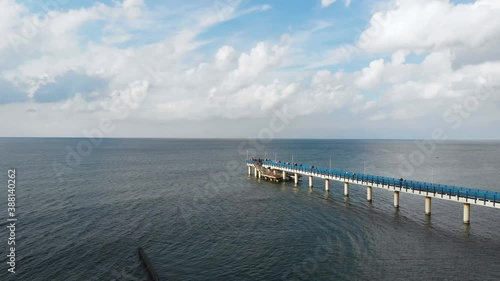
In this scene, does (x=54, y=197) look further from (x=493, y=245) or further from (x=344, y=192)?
(x=493, y=245)

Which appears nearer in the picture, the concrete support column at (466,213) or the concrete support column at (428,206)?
the concrete support column at (466,213)

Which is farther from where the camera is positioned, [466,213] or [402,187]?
[402,187]

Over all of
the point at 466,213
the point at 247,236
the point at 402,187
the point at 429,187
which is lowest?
the point at 247,236

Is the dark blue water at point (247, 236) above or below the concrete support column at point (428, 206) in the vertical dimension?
below

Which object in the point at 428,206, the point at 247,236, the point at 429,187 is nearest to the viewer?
the point at 247,236

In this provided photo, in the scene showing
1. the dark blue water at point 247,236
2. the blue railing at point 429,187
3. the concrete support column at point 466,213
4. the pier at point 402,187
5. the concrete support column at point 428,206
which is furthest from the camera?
the concrete support column at point 428,206

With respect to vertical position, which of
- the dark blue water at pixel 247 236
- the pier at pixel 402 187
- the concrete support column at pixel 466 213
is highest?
the pier at pixel 402 187

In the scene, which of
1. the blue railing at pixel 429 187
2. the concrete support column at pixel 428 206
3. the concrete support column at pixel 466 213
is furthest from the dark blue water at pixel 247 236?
the blue railing at pixel 429 187

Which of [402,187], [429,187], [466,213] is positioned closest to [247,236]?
[402,187]

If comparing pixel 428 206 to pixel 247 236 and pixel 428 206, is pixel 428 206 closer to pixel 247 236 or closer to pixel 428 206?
pixel 428 206

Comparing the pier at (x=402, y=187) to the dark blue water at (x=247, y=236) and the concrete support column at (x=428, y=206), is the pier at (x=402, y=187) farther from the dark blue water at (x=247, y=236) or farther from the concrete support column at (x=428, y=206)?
the dark blue water at (x=247, y=236)

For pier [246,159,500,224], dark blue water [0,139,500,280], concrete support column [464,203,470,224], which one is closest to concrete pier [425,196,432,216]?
pier [246,159,500,224]

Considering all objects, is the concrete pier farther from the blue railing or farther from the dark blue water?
the blue railing
